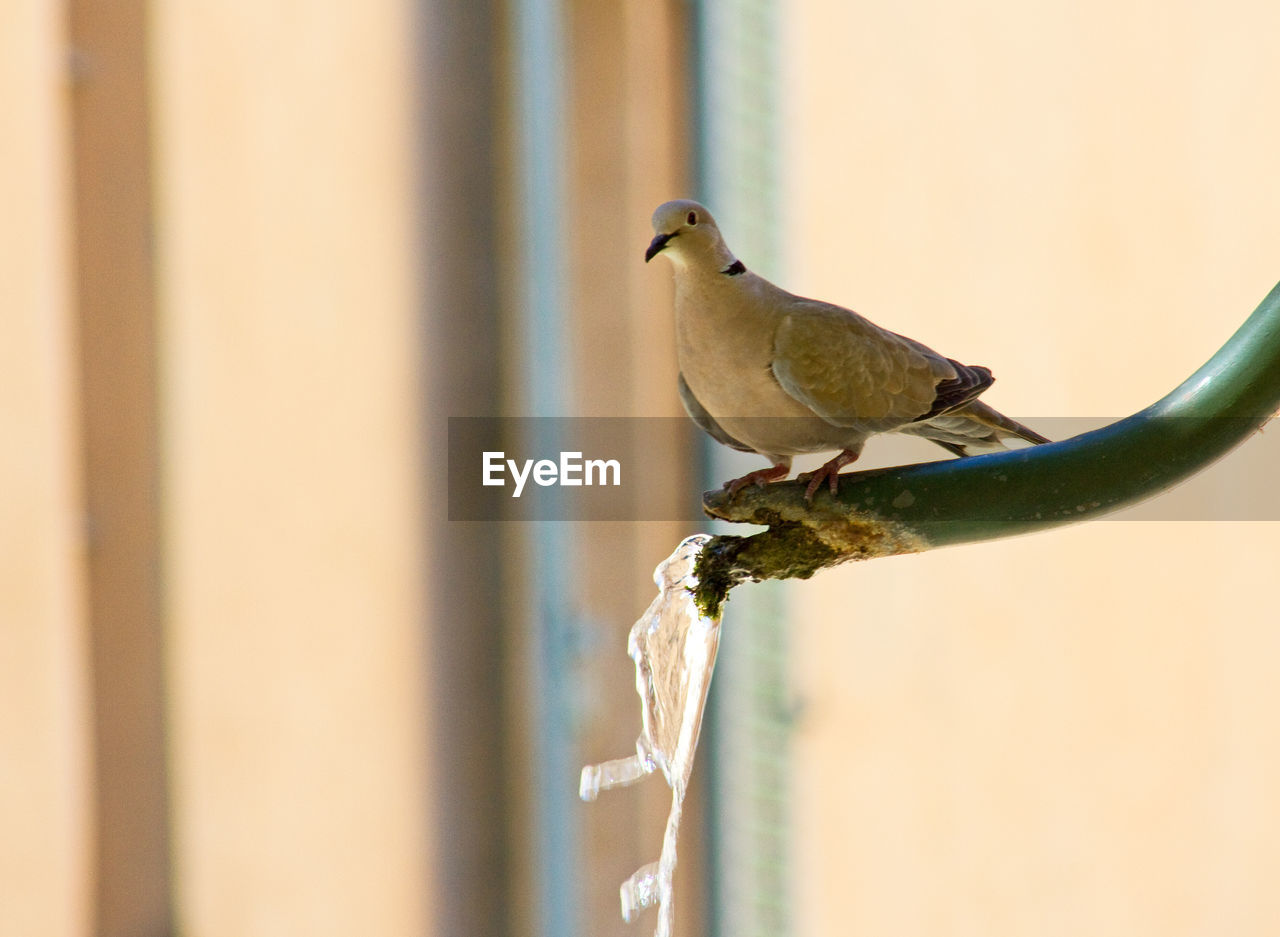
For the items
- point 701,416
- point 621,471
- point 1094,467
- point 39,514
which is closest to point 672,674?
point 701,416

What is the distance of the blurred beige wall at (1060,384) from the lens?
4.61ft

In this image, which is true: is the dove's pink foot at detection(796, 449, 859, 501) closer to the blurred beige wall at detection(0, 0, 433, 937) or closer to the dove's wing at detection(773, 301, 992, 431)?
the dove's wing at detection(773, 301, 992, 431)

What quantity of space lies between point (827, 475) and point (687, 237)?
7.0 inches

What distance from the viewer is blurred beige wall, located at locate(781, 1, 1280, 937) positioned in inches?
55.3

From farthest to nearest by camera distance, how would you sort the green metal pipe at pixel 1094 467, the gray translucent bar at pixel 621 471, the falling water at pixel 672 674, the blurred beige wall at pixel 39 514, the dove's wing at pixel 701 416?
the gray translucent bar at pixel 621 471 < the blurred beige wall at pixel 39 514 < the dove's wing at pixel 701 416 < the falling water at pixel 672 674 < the green metal pipe at pixel 1094 467

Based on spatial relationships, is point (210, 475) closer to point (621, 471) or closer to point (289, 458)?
point (289, 458)

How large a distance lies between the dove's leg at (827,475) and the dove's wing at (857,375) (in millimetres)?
27

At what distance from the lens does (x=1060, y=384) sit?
4.81 ft

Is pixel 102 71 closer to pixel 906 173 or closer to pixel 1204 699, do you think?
pixel 906 173

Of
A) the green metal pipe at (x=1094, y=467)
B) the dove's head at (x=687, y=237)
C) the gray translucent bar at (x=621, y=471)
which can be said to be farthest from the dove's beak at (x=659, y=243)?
the gray translucent bar at (x=621, y=471)

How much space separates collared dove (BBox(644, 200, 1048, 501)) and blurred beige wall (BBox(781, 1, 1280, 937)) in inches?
34.7

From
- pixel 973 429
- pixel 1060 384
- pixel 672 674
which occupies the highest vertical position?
pixel 1060 384

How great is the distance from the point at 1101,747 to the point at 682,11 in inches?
44.6

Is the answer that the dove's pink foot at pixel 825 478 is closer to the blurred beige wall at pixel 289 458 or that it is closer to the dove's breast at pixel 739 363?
the dove's breast at pixel 739 363
